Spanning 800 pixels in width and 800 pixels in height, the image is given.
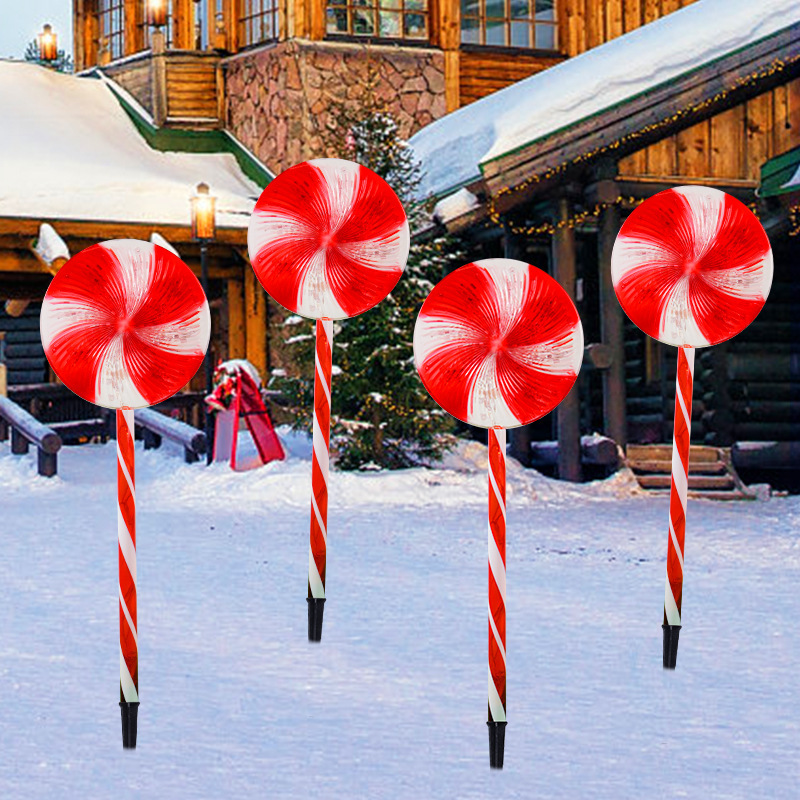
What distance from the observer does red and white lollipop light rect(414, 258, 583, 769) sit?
3.90 m

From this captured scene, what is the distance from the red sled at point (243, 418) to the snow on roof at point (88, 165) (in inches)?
134

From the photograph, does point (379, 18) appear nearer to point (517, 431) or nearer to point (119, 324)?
point (517, 431)

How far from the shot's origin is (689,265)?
15.5ft

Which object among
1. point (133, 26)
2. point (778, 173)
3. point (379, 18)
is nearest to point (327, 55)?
point (379, 18)

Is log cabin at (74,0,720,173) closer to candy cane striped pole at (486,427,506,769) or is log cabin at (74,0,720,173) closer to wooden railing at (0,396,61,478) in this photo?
wooden railing at (0,396,61,478)

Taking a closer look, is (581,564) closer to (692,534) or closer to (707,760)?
(692,534)

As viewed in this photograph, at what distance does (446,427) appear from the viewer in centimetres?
1252

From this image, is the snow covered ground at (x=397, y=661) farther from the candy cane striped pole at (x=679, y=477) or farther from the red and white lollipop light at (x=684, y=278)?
the red and white lollipop light at (x=684, y=278)

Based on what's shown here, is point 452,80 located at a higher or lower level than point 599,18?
lower

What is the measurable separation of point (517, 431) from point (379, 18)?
757 cm

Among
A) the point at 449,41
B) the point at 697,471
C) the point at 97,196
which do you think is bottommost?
the point at 697,471

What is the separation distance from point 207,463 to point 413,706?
9808mm

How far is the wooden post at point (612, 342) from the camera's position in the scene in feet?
41.5

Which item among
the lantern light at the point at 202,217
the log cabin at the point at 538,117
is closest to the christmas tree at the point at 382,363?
the log cabin at the point at 538,117
